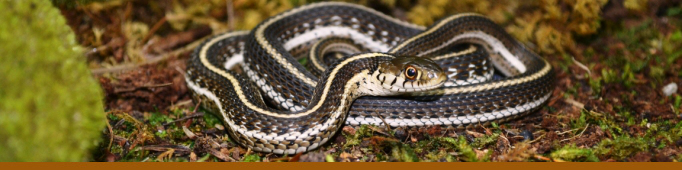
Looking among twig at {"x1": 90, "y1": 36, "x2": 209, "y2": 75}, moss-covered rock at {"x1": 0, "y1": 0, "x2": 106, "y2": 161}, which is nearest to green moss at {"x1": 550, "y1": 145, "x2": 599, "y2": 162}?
moss-covered rock at {"x1": 0, "y1": 0, "x2": 106, "y2": 161}

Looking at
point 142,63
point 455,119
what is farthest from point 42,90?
point 455,119

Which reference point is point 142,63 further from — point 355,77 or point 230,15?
point 355,77

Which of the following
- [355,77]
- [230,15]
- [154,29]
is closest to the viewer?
[355,77]

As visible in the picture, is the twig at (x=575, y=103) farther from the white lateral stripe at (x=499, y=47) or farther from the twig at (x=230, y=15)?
the twig at (x=230, y=15)

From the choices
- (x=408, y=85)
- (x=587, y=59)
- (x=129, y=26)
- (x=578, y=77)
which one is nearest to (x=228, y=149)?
(x=408, y=85)

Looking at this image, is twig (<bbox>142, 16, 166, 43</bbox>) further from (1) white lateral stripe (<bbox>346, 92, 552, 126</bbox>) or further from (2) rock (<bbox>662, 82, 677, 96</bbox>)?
(2) rock (<bbox>662, 82, 677, 96</bbox>)

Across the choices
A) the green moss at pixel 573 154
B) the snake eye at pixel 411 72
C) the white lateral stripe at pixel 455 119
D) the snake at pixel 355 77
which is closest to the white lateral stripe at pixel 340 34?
the snake at pixel 355 77

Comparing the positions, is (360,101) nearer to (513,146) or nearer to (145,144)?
(513,146)
